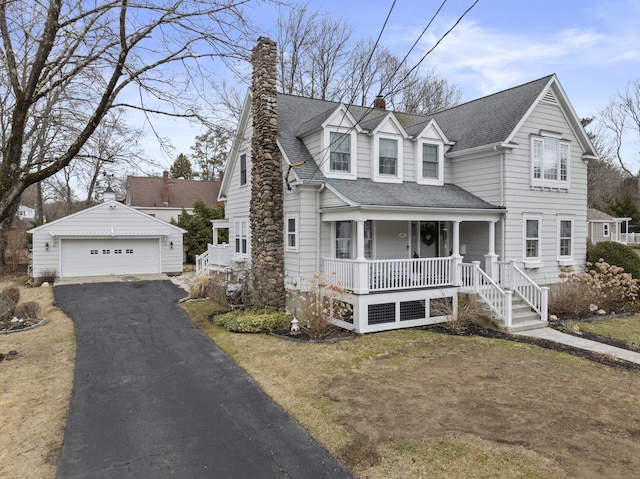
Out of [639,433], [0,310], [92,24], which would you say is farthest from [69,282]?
[639,433]

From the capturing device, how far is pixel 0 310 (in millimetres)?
12320

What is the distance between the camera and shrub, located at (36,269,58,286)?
20328 millimetres

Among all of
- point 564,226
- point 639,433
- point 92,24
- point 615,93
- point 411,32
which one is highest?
point 615,93

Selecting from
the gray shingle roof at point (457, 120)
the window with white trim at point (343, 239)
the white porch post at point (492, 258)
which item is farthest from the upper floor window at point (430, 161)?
the window with white trim at point (343, 239)

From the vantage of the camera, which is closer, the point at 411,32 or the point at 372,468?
the point at 372,468

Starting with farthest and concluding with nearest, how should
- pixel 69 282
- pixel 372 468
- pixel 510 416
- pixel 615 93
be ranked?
pixel 615 93 → pixel 69 282 → pixel 510 416 → pixel 372 468

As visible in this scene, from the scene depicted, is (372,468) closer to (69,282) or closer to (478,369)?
(478,369)

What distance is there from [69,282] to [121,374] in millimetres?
14948

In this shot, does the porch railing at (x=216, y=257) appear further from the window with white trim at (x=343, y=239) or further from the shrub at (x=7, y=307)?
the shrub at (x=7, y=307)

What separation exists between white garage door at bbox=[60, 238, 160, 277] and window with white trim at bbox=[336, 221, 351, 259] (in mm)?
14905

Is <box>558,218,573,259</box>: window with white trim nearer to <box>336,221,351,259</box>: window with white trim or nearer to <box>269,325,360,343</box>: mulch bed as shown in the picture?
<box>336,221,351,259</box>: window with white trim

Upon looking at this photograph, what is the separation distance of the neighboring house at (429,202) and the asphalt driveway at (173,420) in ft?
15.0

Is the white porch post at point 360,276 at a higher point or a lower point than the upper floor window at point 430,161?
lower

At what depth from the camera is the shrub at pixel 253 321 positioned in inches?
455
